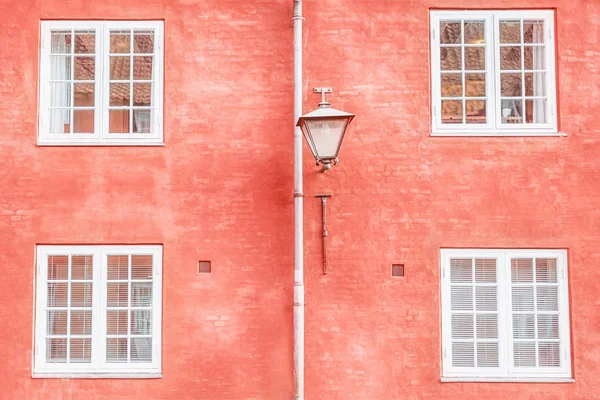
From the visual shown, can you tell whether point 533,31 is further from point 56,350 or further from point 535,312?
point 56,350

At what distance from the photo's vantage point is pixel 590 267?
8.77 meters

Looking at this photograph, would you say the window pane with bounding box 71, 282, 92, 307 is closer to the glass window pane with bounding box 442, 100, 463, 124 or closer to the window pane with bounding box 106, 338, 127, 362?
the window pane with bounding box 106, 338, 127, 362

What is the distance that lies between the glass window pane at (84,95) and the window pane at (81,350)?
312 centimetres

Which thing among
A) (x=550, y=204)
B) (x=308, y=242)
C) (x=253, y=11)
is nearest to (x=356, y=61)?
(x=253, y=11)

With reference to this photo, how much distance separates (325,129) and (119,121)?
9.76 feet

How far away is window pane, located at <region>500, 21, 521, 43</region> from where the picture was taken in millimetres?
9242

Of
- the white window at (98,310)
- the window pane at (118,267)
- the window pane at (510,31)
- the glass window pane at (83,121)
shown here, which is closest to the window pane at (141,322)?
the white window at (98,310)

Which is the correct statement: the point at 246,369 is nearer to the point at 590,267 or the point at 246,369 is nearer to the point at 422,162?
the point at 422,162

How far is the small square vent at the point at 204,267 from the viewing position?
8859mm

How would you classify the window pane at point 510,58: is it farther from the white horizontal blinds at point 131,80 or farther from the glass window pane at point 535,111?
the white horizontal blinds at point 131,80

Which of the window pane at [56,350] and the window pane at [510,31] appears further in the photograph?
the window pane at [510,31]

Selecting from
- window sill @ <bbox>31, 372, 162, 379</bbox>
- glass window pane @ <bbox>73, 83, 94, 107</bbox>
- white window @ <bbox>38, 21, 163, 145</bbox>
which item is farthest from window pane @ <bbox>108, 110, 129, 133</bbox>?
window sill @ <bbox>31, 372, 162, 379</bbox>

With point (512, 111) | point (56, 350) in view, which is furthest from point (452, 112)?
point (56, 350)

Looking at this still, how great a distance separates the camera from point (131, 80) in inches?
361
